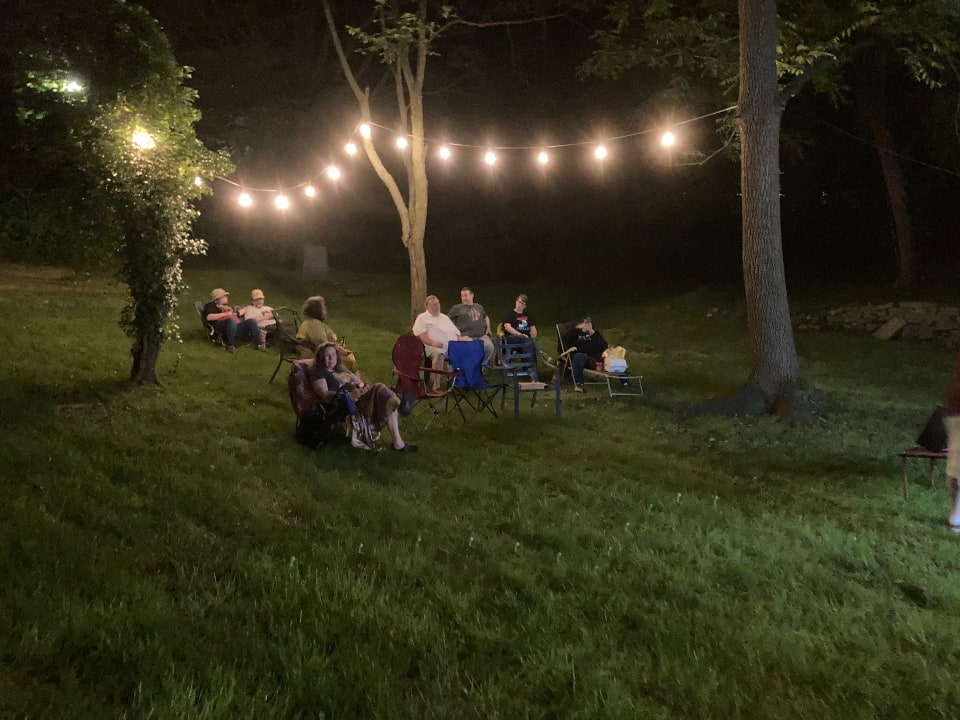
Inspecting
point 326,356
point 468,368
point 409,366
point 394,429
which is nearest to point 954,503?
point 394,429

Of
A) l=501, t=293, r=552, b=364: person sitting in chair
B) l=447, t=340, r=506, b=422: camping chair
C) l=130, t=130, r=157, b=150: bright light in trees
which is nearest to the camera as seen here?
l=130, t=130, r=157, b=150: bright light in trees

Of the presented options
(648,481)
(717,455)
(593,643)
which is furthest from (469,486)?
(717,455)

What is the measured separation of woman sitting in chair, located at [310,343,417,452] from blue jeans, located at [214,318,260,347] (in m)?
4.33

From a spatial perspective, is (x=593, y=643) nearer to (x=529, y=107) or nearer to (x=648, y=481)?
(x=648, y=481)

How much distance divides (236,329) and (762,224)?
21.5 feet

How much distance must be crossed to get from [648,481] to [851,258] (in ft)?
62.2

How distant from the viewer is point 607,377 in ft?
28.8

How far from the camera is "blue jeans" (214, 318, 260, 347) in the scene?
9.84m

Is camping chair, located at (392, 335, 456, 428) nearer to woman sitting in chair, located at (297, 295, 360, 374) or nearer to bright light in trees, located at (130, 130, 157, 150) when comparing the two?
woman sitting in chair, located at (297, 295, 360, 374)

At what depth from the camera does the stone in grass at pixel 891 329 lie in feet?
46.7

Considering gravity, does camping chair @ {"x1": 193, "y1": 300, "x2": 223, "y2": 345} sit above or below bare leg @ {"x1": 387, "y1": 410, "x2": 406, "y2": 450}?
above

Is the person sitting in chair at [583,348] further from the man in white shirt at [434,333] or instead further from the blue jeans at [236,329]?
the blue jeans at [236,329]

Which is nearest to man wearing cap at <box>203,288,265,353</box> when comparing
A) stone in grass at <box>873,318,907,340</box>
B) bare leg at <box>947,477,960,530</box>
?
bare leg at <box>947,477,960,530</box>

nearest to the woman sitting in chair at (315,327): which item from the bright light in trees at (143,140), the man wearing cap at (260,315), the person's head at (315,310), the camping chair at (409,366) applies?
the person's head at (315,310)
